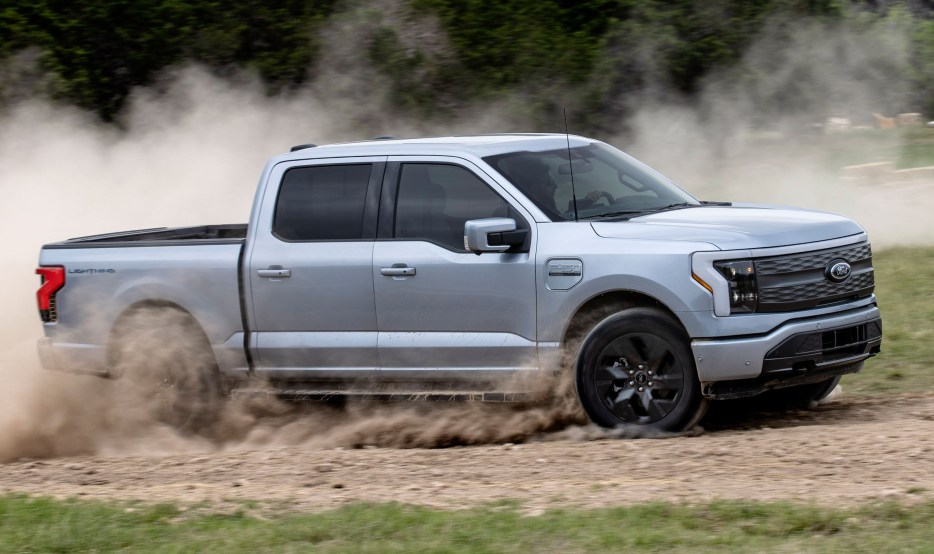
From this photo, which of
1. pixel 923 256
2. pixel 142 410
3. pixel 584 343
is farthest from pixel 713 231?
pixel 923 256

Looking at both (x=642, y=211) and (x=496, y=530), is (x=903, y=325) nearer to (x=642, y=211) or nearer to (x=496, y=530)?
(x=642, y=211)

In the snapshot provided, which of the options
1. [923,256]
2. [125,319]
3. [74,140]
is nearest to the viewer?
[125,319]

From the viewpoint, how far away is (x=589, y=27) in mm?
18250

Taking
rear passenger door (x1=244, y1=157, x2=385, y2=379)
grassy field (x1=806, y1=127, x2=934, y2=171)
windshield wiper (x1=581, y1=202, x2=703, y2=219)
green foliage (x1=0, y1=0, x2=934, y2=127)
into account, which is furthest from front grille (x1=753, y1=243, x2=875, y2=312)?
grassy field (x1=806, y1=127, x2=934, y2=171)

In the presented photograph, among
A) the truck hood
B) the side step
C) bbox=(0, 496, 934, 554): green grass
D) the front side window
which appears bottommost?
bbox=(0, 496, 934, 554): green grass

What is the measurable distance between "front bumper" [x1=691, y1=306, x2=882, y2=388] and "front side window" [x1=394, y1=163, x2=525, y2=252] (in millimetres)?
1532

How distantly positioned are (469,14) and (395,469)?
37.5 ft

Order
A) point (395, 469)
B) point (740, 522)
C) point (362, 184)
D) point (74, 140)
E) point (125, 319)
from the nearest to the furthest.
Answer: point (740, 522) → point (395, 469) → point (362, 184) → point (125, 319) → point (74, 140)

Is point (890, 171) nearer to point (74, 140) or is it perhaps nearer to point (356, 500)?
point (74, 140)

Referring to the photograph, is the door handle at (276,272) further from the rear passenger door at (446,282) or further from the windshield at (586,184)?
the windshield at (586,184)

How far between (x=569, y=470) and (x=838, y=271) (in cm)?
204

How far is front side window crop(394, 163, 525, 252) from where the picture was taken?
8188mm

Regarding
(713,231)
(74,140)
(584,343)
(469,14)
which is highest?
(469,14)

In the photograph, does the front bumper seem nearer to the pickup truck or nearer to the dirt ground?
the pickup truck
